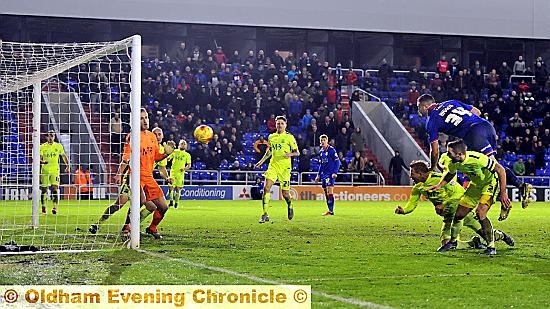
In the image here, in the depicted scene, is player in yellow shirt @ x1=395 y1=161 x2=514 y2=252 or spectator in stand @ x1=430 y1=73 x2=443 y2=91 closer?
player in yellow shirt @ x1=395 y1=161 x2=514 y2=252

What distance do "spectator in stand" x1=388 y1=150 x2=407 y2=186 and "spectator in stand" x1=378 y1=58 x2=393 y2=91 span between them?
572cm

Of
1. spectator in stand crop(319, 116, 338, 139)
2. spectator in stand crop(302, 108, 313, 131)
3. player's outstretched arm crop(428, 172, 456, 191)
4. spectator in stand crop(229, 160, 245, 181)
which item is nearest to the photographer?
player's outstretched arm crop(428, 172, 456, 191)

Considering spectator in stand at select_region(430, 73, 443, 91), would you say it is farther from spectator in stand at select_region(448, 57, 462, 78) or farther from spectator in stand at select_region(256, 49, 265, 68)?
spectator in stand at select_region(256, 49, 265, 68)

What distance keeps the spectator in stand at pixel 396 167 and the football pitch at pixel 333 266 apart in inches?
643

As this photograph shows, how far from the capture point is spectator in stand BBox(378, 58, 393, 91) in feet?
116

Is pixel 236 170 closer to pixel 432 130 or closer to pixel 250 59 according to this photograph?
pixel 250 59

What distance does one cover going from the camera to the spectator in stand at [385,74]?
116ft

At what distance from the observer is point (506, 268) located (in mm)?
8859

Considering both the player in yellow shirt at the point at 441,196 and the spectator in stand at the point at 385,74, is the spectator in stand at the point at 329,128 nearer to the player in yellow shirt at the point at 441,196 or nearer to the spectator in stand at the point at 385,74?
the spectator in stand at the point at 385,74

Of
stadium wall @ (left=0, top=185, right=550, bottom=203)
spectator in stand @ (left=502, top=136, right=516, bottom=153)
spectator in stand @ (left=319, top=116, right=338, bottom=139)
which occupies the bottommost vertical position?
stadium wall @ (left=0, top=185, right=550, bottom=203)

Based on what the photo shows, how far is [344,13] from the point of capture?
33281 mm

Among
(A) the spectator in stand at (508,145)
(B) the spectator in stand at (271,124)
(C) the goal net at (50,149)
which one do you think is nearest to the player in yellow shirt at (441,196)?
(C) the goal net at (50,149)

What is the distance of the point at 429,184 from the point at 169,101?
2142 cm

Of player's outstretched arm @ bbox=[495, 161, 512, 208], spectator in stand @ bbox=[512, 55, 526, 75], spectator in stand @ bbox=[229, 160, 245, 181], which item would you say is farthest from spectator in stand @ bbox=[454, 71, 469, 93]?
player's outstretched arm @ bbox=[495, 161, 512, 208]
